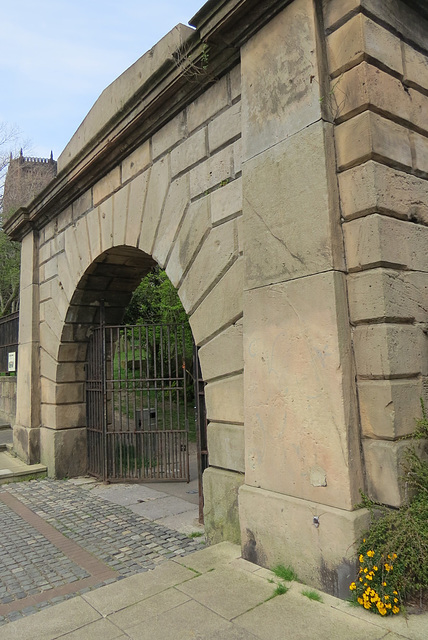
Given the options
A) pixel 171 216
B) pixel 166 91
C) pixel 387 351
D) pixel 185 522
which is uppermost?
pixel 166 91

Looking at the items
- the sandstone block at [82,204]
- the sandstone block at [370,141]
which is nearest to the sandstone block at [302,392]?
the sandstone block at [370,141]

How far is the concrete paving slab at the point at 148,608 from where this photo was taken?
2.53m

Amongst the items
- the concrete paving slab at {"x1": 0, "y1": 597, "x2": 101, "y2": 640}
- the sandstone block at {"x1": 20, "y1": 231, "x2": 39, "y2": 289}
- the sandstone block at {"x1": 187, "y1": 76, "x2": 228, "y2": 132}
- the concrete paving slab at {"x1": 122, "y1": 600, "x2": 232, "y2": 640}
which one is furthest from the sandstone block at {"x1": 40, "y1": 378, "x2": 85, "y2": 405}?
the concrete paving slab at {"x1": 122, "y1": 600, "x2": 232, "y2": 640}

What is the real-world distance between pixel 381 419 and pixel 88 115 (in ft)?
18.5

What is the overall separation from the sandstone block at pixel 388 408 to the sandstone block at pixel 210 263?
1.58 meters

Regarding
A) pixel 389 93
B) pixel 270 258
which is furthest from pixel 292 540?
pixel 389 93

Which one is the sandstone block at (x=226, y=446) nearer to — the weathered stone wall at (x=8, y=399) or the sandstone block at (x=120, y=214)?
the sandstone block at (x=120, y=214)

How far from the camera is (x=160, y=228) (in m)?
4.76

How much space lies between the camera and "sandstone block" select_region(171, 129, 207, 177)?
4.30 m

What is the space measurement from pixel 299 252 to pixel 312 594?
2049 millimetres

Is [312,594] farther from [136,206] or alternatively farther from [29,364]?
[29,364]

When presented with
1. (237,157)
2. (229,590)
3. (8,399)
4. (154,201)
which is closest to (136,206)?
(154,201)

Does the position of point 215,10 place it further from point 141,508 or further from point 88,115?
point 141,508

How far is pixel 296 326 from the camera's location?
10.1 ft
